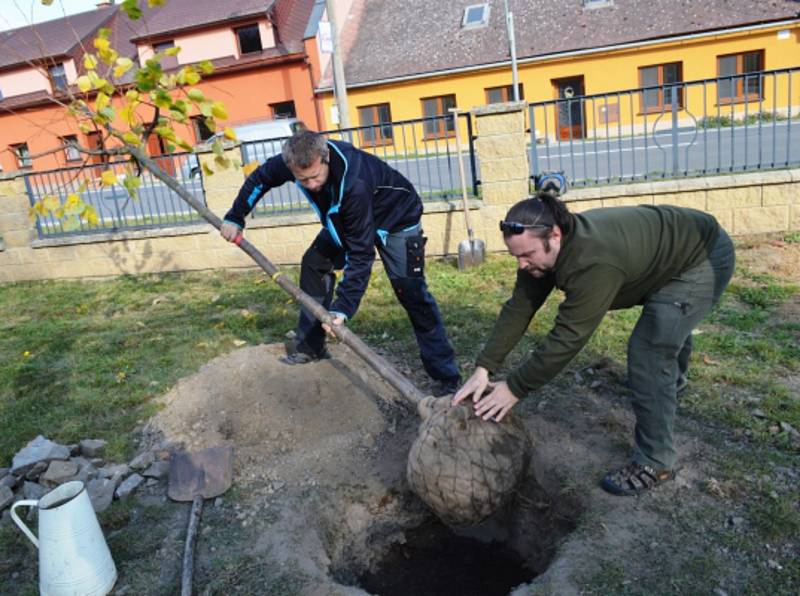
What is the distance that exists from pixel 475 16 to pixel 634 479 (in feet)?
78.5

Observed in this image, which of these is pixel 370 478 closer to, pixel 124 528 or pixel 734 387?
pixel 124 528

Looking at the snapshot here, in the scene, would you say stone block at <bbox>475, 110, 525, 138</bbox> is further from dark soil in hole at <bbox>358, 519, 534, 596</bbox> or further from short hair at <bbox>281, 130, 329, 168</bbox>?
dark soil in hole at <bbox>358, 519, 534, 596</bbox>

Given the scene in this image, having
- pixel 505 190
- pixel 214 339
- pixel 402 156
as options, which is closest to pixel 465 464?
pixel 214 339

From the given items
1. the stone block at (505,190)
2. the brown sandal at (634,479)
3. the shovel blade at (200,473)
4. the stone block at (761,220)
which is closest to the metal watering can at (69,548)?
the shovel blade at (200,473)

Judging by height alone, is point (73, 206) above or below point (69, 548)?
above

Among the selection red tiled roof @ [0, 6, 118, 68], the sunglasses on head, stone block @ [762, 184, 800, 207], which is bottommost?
stone block @ [762, 184, 800, 207]

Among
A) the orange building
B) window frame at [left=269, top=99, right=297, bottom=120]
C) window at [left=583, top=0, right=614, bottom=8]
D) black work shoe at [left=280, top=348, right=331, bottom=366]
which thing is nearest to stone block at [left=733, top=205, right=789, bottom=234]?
black work shoe at [left=280, top=348, right=331, bottom=366]

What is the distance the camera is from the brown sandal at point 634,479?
3.34 meters

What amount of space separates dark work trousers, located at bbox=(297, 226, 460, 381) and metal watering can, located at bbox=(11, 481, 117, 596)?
2.19 metres

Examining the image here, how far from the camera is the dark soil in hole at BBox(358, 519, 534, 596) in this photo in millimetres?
3463

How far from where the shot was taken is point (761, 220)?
25.1ft

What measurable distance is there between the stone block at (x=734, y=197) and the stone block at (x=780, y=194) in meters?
0.08

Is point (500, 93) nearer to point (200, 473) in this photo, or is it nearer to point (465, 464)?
point (200, 473)

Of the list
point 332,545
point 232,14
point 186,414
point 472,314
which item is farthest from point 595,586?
point 232,14
